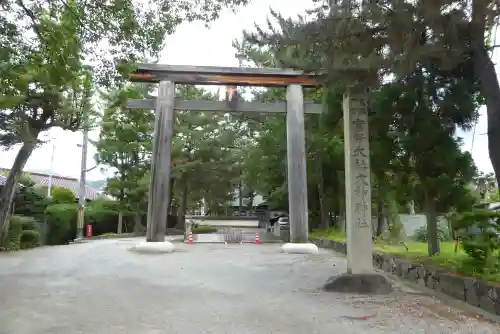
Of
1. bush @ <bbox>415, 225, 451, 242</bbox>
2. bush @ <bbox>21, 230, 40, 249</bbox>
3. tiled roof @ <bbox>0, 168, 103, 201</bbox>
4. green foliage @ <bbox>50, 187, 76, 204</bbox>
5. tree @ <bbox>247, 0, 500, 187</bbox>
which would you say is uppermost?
tiled roof @ <bbox>0, 168, 103, 201</bbox>

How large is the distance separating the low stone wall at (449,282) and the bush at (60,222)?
18.0 meters

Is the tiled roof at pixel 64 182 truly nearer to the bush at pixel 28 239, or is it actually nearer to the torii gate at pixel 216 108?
the bush at pixel 28 239

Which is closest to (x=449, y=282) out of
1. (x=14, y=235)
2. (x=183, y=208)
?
(x=14, y=235)

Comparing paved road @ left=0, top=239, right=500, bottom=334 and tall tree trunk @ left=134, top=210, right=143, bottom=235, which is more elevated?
tall tree trunk @ left=134, top=210, right=143, bottom=235

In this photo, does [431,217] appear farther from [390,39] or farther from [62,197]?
[62,197]

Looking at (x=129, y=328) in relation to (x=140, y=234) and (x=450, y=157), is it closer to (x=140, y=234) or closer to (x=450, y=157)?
(x=450, y=157)

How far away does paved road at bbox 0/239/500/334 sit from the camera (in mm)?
4773

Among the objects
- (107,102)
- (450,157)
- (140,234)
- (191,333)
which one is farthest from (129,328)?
(140,234)

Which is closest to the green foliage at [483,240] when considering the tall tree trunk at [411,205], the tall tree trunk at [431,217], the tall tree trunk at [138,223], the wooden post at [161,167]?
the tall tree trunk at [431,217]

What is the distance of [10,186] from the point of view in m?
13.9

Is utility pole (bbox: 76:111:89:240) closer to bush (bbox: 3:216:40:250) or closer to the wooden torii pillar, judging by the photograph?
bush (bbox: 3:216:40:250)

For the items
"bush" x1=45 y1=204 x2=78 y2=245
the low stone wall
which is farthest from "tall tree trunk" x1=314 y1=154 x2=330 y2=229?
"bush" x1=45 y1=204 x2=78 y2=245

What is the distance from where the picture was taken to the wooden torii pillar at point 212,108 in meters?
13.2

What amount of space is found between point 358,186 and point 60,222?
19.4 metres
